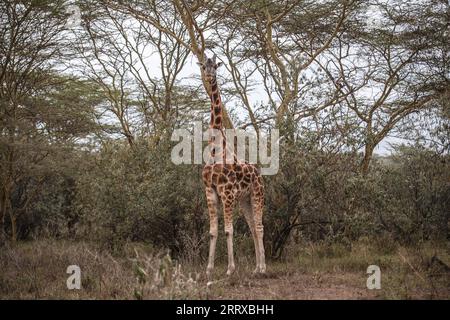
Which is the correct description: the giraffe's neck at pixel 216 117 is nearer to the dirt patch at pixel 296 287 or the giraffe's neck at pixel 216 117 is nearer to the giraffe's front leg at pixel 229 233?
the giraffe's front leg at pixel 229 233

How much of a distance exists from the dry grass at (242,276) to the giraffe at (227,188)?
40 centimetres

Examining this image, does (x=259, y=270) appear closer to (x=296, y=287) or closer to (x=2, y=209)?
(x=296, y=287)

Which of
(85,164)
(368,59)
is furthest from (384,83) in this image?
(85,164)

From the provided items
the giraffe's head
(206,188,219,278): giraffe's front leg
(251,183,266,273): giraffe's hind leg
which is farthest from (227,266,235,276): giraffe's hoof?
the giraffe's head

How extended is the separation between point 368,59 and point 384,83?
687 mm

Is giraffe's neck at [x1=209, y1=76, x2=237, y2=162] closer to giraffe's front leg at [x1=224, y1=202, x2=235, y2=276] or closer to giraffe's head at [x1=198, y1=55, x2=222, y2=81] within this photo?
giraffe's head at [x1=198, y1=55, x2=222, y2=81]

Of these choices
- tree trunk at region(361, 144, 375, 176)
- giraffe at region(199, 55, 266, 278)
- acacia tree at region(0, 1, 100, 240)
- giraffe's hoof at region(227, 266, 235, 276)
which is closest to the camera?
giraffe's hoof at region(227, 266, 235, 276)

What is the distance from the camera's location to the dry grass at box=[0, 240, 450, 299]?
5.46 m

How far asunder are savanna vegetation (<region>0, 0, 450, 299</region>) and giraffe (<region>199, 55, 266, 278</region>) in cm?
40

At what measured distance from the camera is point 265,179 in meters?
8.58

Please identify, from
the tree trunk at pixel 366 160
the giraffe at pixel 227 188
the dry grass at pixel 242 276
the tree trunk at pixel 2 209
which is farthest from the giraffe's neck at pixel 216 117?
the tree trunk at pixel 2 209

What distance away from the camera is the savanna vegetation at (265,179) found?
6801mm
